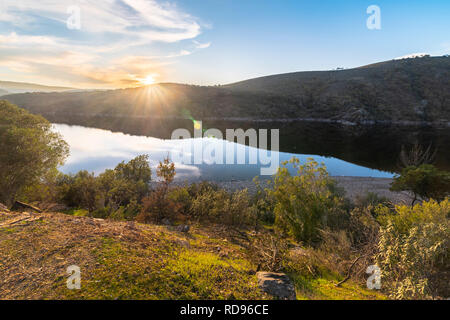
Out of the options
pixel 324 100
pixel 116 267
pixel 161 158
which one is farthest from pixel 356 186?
pixel 324 100

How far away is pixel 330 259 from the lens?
6.58m

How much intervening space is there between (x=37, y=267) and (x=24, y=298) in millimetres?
854

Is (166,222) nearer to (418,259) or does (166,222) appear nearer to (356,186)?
(418,259)

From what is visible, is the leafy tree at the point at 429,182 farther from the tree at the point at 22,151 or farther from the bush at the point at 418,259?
the tree at the point at 22,151

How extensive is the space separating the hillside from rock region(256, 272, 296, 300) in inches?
3093

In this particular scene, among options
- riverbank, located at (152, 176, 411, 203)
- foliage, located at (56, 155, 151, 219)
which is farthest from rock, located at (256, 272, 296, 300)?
riverbank, located at (152, 176, 411, 203)

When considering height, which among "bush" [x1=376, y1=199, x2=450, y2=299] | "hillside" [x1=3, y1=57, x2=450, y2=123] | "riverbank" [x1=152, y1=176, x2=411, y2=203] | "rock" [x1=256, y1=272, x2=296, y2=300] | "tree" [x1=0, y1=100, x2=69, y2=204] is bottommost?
"riverbank" [x1=152, y1=176, x2=411, y2=203]

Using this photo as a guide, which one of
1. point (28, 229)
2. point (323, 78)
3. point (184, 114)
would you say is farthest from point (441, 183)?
point (323, 78)

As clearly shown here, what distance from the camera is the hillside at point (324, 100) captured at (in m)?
78.0

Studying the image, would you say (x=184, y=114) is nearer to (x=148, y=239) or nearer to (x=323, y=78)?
(x=323, y=78)

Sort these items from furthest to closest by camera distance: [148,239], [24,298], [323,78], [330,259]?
[323,78] → [330,259] → [148,239] → [24,298]

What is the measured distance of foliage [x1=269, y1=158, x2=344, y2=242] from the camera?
9141mm

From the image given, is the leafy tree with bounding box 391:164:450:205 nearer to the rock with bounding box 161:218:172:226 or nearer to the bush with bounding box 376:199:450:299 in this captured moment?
the bush with bounding box 376:199:450:299

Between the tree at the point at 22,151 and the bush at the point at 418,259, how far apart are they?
13.3 meters
